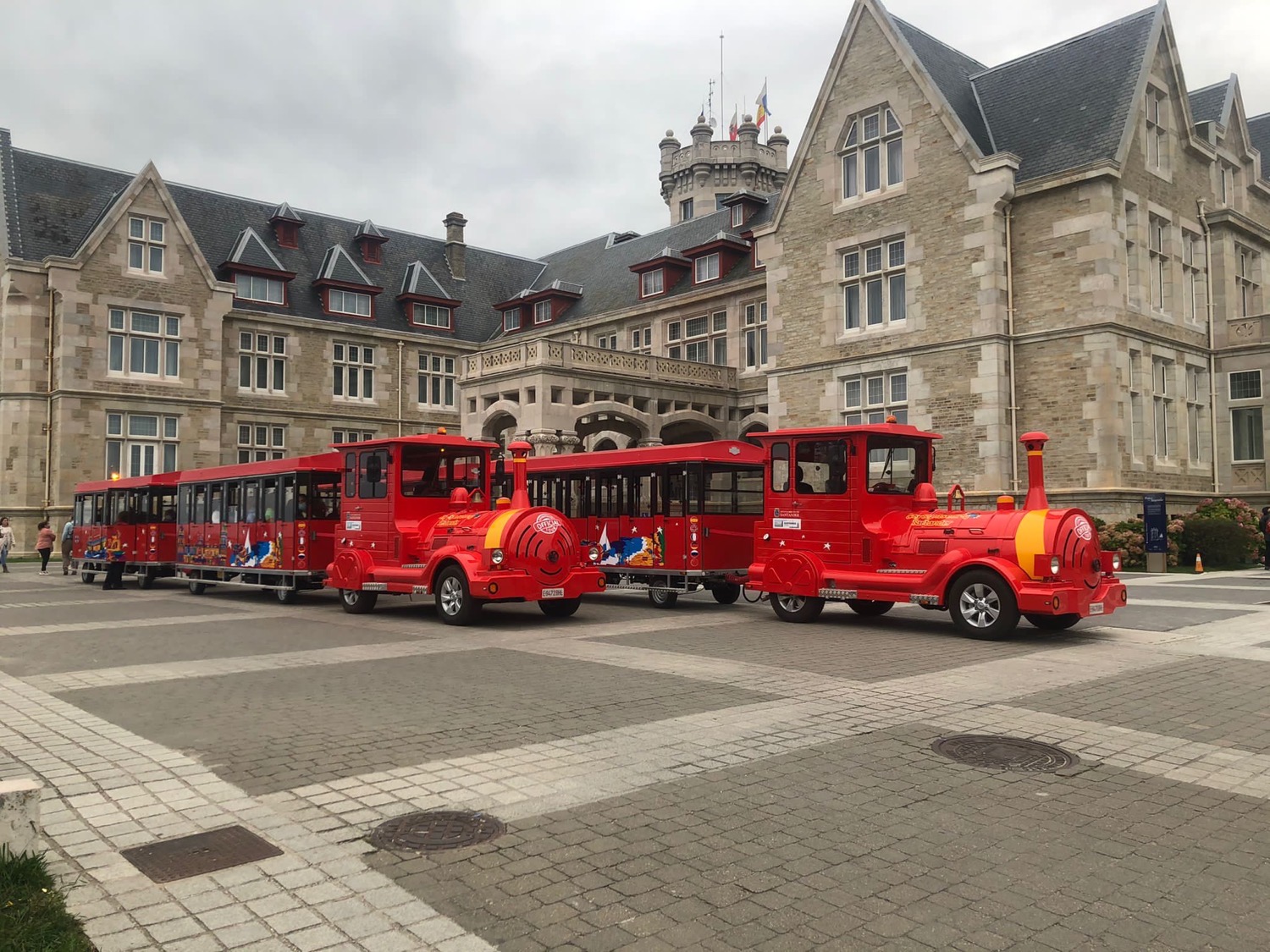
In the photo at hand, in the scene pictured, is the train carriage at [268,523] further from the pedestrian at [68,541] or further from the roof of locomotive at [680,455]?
the pedestrian at [68,541]

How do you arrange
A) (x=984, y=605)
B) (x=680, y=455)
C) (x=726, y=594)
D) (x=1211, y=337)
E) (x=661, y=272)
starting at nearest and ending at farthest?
(x=984, y=605), (x=680, y=455), (x=726, y=594), (x=1211, y=337), (x=661, y=272)

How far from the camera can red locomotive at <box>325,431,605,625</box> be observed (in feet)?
47.1

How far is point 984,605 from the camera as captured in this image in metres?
12.4

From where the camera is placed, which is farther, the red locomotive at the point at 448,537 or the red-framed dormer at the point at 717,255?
the red-framed dormer at the point at 717,255

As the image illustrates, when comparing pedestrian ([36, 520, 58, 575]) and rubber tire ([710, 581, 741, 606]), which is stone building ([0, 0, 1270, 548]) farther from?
rubber tire ([710, 581, 741, 606])

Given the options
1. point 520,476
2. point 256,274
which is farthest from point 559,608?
point 256,274

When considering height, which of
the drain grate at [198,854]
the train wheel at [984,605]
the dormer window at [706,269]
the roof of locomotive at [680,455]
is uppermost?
the dormer window at [706,269]

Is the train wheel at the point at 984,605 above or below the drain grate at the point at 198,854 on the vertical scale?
above

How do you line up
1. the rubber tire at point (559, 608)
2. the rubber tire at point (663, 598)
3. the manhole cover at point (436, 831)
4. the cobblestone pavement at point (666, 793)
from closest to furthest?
the cobblestone pavement at point (666, 793) → the manhole cover at point (436, 831) → the rubber tire at point (559, 608) → the rubber tire at point (663, 598)

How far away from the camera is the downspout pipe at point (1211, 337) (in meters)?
28.1

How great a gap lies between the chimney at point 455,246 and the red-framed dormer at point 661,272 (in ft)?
45.3

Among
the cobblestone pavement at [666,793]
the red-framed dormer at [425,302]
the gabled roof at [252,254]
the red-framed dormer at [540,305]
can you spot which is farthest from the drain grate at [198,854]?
the red-framed dormer at [425,302]

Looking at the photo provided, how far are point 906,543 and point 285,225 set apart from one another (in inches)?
1499

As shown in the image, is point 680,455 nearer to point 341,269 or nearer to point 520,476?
point 520,476
